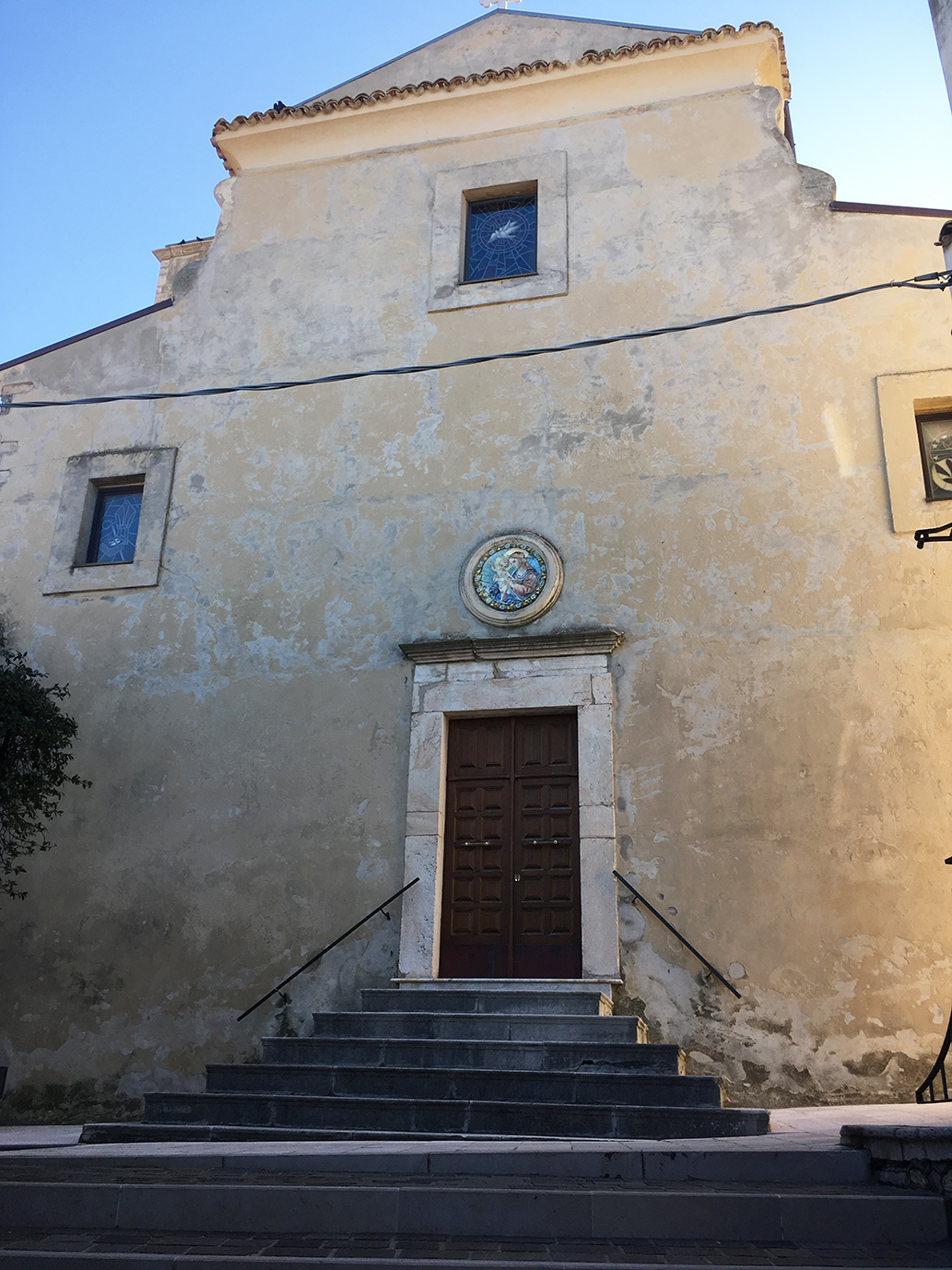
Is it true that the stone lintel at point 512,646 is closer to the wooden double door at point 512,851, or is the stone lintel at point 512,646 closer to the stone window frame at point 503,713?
the stone window frame at point 503,713

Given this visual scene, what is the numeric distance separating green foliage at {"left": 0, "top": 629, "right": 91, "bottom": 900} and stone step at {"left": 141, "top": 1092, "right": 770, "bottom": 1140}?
10.0ft

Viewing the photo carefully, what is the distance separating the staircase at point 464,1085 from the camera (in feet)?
19.0

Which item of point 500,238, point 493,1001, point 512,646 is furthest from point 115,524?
point 493,1001

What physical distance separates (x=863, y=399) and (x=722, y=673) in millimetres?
2560

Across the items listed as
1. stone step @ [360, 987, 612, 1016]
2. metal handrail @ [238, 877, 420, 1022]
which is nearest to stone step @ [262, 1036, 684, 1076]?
stone step @ [360, 987, 612, 1016]

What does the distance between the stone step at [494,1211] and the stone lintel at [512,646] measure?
4.68m

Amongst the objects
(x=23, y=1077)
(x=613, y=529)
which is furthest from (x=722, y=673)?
(x=23, y=1077)

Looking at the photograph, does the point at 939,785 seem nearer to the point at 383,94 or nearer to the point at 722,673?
the point at 722,673

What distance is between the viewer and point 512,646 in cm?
873

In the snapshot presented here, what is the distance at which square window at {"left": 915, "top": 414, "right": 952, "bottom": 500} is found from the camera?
27.4 ft

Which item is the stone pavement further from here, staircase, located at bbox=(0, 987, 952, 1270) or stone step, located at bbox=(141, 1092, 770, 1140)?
stone step, located at bbox=(141, 1092, 770, 1140)

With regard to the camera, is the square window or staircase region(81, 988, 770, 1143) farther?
the square window

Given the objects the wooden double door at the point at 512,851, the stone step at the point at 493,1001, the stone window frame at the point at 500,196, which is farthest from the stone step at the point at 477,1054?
the stone window frame at the point at 500,196

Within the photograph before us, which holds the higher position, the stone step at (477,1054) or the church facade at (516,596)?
the church facade at (516,596)
